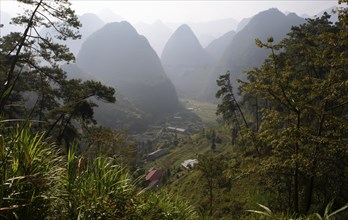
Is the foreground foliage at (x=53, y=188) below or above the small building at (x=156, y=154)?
above

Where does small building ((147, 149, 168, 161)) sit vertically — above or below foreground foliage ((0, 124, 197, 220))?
below

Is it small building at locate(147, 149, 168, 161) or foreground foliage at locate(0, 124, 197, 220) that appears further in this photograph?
small building at locate(147, 149, 168, 161)

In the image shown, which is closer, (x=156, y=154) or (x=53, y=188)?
(x=53, y=188)

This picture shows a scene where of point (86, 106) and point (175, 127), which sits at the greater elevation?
point (86, 106)

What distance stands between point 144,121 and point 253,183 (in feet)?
450

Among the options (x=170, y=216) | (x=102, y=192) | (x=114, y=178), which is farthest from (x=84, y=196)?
(x=170, y=216)

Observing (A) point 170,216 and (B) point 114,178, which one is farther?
(A) point 170,216

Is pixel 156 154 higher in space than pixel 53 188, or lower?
lower

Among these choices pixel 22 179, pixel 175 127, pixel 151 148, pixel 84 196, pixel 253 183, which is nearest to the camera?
pixel 22 179

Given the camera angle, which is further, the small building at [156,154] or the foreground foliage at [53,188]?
the small building at [156,154]

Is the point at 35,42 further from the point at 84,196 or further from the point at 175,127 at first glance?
the point at 175,127

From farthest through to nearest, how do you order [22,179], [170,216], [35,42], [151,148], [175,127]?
[175,127], [151,148], [35,42], [170,216], [22,179]

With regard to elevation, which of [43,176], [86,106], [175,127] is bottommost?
[175,127]

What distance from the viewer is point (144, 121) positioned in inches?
6575
